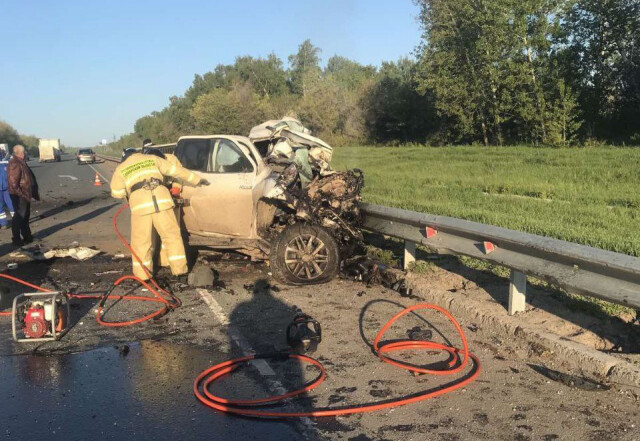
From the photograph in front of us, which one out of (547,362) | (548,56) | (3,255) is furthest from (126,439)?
(548,56)

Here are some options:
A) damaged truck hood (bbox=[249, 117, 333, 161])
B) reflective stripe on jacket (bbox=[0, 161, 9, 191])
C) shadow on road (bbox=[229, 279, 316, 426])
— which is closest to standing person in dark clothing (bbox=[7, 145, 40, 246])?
reflective stripe on jacket (bbox=[0, 161, 9, 191])

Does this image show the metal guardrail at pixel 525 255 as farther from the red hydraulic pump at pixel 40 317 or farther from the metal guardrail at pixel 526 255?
the red hydraulic pump at pixel 40 317

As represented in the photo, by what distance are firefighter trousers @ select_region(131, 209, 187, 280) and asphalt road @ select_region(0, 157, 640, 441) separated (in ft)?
2.25

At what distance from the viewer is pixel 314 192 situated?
7.87 meters

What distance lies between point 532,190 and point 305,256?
787cm

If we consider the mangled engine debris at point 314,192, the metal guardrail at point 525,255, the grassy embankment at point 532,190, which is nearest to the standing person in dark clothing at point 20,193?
the mangled engine debris at point 314,192

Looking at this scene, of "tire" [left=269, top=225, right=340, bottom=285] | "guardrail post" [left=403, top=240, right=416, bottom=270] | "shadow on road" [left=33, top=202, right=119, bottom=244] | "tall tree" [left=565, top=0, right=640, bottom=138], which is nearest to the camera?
"tire" [left=269, top=225, right=340, bottom=285]

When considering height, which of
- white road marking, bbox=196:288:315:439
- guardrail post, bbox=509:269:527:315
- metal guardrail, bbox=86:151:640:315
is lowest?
white road marking, bbox=196:288:315:439

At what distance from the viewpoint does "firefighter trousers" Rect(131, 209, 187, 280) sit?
7.42 m

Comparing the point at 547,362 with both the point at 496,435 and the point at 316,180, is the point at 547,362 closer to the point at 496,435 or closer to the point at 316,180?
the point at 496,435

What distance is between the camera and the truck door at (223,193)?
8.14 m

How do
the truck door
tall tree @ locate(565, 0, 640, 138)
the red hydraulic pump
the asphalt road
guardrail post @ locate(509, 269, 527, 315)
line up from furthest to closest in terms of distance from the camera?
tall tree @ locate(565, 0, 640, 138)
the truck door
guardrail post @ locate(509, 269, 527, 315)
the red hydraulic pump
the asphalt road

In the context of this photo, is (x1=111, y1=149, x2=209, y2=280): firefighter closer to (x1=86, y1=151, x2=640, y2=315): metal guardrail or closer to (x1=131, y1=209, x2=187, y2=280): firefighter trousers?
(x1=131, y1=209, x2=187, y2=280): firefighter trousers

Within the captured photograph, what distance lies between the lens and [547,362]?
15.4 ft
